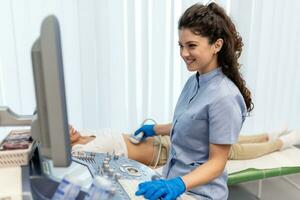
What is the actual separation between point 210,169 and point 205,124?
0.18m

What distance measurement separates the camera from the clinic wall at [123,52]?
6.89 ft

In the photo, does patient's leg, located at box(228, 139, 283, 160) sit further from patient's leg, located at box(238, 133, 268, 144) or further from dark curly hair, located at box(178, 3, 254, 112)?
dark curly hair, located at box(178, 3, 254, 112)

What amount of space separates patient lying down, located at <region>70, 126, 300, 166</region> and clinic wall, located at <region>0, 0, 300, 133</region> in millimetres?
314

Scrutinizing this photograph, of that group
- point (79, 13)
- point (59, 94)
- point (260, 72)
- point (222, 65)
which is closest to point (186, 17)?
point (222, 65)

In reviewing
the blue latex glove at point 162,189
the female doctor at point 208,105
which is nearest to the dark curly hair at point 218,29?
the female doctor at point 208,105

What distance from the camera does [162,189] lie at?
1078 millimetres

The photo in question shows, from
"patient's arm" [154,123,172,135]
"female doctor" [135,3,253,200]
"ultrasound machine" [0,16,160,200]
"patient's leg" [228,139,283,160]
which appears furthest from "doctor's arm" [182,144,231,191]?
"patient's leg" [228,139,283,160]

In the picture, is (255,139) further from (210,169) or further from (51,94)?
(51,94)

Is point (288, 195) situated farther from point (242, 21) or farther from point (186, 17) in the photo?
point (186, 17)

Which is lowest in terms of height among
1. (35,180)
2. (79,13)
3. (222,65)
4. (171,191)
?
(171,191)

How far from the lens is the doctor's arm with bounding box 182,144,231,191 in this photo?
1199 mm

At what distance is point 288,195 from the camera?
2441 millimetres

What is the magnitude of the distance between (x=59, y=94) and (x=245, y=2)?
215 centimetres

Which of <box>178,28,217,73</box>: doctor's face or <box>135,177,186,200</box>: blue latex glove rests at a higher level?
<box>178,28,217,73</box>: doctor's face
